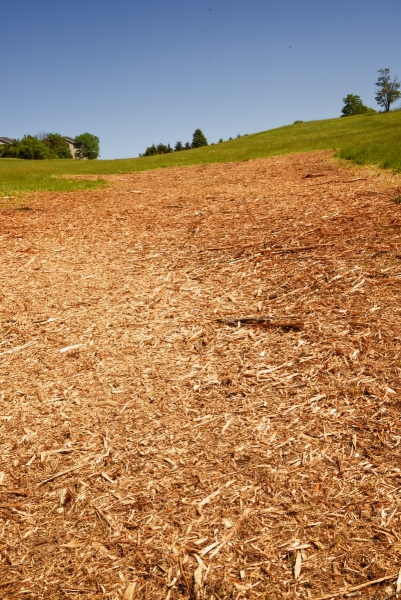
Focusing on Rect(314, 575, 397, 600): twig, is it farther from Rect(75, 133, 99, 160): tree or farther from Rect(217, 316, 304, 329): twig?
Rect(75, 133, 99, 160): tree

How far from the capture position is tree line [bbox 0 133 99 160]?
94.4 meters

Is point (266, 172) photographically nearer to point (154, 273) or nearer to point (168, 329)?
point (154, 273)

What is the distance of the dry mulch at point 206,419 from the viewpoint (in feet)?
8.00

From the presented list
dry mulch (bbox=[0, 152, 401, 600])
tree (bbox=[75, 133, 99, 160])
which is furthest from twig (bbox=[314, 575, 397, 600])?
tree (bbox=[75, 133, 99, 160])

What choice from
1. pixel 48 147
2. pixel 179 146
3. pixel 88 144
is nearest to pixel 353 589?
pixel 179 146

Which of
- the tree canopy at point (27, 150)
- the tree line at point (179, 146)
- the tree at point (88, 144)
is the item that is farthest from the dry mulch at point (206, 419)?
the tree at point (88, 144)

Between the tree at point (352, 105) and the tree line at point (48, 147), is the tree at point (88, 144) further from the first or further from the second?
the tree at point (352, 105)

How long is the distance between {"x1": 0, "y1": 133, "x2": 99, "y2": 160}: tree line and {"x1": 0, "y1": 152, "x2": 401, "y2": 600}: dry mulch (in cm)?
9921

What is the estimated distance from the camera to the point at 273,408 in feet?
11.8

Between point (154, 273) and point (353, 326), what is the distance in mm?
3166

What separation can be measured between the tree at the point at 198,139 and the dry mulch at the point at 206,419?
9430 centimetres

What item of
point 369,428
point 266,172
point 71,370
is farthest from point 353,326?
point 266,172

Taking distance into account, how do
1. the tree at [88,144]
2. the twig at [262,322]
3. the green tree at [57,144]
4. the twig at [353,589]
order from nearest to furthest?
1. the twig at [353,589]
2. the twig at [262,322]
3. the green tree at [57,144]
4. the tree at [88,144]

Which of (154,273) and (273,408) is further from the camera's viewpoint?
(154,273)
